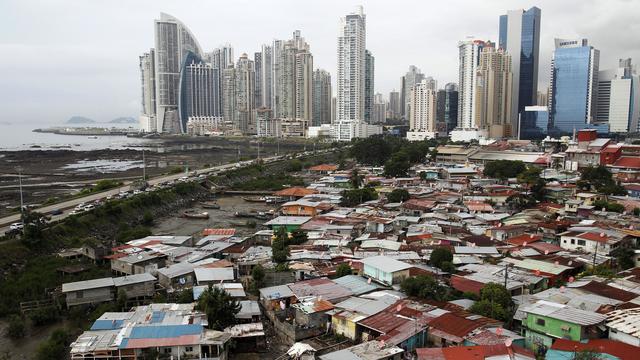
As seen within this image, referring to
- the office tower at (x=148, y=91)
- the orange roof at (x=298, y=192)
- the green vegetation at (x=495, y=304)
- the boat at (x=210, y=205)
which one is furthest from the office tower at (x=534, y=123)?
the office tower at (x=148, y=91)

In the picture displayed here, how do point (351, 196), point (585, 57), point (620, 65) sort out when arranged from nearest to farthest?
point (351, 196) → point (585, 57) → point (620, 65)

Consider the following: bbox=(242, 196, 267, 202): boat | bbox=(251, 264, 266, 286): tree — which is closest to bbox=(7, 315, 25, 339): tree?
bbox=(251, 264, 266, 286): tree

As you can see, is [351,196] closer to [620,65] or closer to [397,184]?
[397,184]

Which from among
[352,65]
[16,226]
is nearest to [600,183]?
[16,226]

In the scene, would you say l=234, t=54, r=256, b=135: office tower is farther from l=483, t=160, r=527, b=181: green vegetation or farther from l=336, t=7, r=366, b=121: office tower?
l=483, t=160, r=527, b=181: green vegetation

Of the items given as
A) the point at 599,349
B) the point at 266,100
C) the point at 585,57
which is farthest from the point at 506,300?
the point at 266,100
